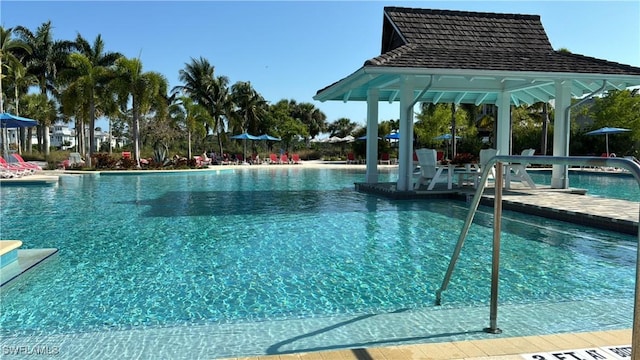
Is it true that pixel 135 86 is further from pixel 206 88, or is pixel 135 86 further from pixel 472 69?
pixel 472 69

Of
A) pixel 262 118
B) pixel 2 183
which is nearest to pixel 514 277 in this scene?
pixel 2 183

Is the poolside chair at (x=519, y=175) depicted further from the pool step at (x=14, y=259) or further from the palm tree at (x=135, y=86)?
the palm tree at (x=135, y=86)

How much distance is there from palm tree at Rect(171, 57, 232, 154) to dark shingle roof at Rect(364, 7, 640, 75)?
25.0 meters

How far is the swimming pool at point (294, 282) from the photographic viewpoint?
3395 mm

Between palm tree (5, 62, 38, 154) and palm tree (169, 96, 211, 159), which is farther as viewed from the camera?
palm tree (169, 96, 211, 159)

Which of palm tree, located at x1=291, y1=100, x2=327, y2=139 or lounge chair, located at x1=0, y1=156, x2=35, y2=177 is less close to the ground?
palm tree, located at x1=291, y1=100, x2=327, y2=139

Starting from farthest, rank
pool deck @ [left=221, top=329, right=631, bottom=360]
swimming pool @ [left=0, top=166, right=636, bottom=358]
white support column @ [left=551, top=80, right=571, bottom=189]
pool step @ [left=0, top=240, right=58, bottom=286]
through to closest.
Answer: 1. white support column @ [left=551, top=80, right=571, bottom=189]
2. pool step @ [left=0, top=240, right=58, bottom=286]
3. swimming pool @ [left=0, top=166, right=636, bottom=358]
4. pool deck @ [left=221, top=329, right=631, bottom=360]

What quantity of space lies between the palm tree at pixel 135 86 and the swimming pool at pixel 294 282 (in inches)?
651

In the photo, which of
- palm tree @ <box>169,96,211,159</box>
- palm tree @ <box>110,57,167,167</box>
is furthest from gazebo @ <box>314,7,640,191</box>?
palm tree @ <box>169,96,211,159</box>

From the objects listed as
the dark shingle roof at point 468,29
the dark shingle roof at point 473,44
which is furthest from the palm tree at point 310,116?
the dark shingle roof at point 468,29

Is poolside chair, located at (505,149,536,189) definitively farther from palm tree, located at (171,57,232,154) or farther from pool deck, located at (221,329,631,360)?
palm tree, located at (171,57,232,154)

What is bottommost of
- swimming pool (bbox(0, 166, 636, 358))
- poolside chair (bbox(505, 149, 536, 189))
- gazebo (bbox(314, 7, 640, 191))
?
swimming pool (bbox(0, 166, 636, 358))

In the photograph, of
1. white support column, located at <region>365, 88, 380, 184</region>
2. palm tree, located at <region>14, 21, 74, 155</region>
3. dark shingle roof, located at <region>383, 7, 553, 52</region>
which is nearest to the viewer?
dark shingle roof, located at <region>383, 7, 553, 52</region>

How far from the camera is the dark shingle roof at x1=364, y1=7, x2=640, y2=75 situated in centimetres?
1053
